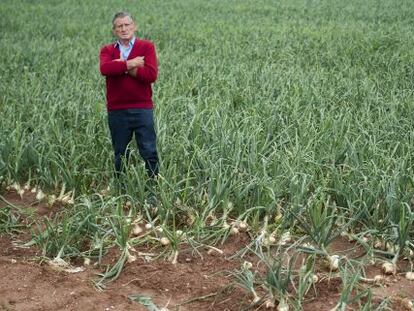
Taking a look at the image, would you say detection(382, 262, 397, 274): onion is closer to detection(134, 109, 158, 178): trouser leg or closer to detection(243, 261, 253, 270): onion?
detection(243, 261, 253, 270): onion

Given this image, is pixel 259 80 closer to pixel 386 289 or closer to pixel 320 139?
pixel 320 139

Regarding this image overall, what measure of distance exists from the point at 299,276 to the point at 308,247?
27 cm

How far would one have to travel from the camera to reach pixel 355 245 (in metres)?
3.57

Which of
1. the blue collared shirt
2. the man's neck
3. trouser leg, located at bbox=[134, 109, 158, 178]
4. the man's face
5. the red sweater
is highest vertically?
the man's face

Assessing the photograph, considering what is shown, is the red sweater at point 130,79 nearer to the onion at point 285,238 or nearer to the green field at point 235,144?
the green field at point 235,144

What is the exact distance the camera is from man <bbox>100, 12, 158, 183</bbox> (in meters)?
3.86

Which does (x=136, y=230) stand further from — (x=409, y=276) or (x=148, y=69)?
(x=409, y=276)

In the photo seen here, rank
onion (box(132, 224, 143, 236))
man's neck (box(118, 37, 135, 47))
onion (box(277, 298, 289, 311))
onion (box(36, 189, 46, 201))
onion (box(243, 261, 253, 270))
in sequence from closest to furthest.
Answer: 1. onion (box(277, 298, 289, 311))
2. onion (box(243, 261, 253, 270))
3. onion (box(132, 224, 143, 236))
4. man's neck (box(118, 37, 135, 47))
5. onion (box(36, 189, 46, 201))

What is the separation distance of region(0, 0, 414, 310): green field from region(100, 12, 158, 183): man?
19 centimetres

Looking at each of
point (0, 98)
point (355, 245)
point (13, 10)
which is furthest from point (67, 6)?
point (355, 245)

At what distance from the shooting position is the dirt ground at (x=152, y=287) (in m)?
2.95

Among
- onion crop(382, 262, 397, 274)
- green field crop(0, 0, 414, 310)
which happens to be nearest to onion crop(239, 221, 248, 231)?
green field crop(0, 0, 414, 310)

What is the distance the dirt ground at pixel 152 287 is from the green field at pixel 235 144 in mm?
131


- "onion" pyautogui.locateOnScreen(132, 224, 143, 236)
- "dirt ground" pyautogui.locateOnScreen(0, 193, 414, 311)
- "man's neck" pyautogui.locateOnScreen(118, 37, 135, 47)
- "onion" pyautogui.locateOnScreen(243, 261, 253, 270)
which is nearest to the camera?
"dirt ground" pyautogui.locateOnScreen(0, 193, 414, 311)
